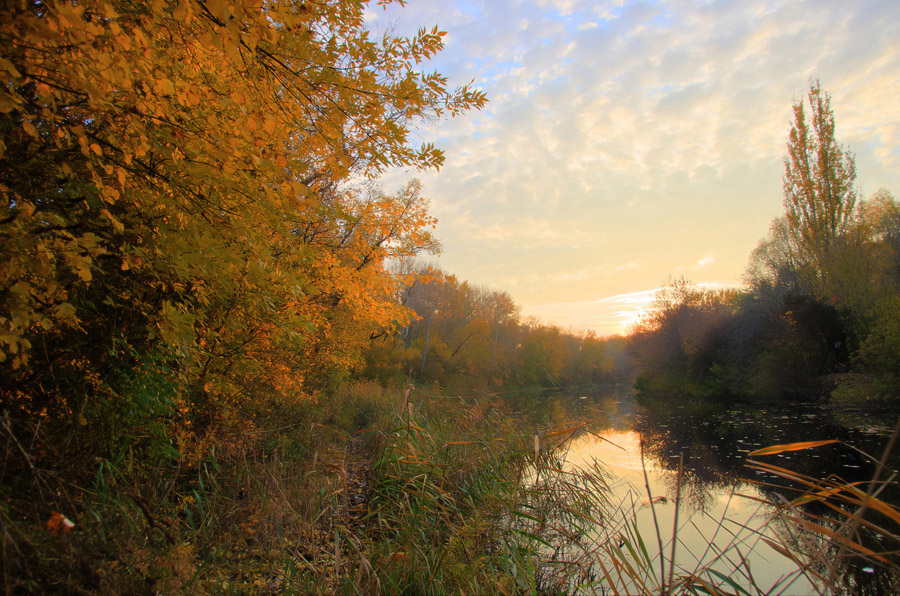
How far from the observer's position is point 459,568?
3.19 metres

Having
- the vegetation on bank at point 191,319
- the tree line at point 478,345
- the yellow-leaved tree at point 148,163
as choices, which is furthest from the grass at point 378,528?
the tree line at point 478,345

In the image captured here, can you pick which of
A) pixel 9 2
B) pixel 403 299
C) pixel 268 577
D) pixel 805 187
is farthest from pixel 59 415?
→ pixel 805 187

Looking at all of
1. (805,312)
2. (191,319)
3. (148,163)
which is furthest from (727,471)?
(805,312)

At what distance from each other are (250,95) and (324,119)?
0.54 m

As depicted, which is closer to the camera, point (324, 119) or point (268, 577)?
point (268, 577)

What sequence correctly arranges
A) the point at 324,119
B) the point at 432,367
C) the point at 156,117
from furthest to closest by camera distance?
1. the point at 432,367
2. the point at 324,119
3. the point at 156,117

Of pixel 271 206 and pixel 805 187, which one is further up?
pixel 805 187

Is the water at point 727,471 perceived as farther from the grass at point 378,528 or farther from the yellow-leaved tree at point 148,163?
the yellow-leaved tree at point 148,163

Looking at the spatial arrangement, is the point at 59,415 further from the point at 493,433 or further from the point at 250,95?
the point at 493,433

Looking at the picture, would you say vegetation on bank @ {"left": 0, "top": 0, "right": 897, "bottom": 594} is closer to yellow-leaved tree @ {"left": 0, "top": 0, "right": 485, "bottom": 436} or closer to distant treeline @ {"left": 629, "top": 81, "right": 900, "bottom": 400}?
yellow-leaved tree @ {"left": 0, "top": 0, "right": 485, "bottom": 436}

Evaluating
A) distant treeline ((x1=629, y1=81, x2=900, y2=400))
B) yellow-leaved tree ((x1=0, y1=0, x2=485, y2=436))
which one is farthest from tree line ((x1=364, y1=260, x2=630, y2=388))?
yellow-leaved tree ((x1=0, y1=0, x2=485, y2=436))

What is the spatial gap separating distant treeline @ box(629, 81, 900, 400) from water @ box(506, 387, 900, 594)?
3.13 m

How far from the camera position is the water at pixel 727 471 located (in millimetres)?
4223

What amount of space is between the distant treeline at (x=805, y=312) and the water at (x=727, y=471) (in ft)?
10.3
